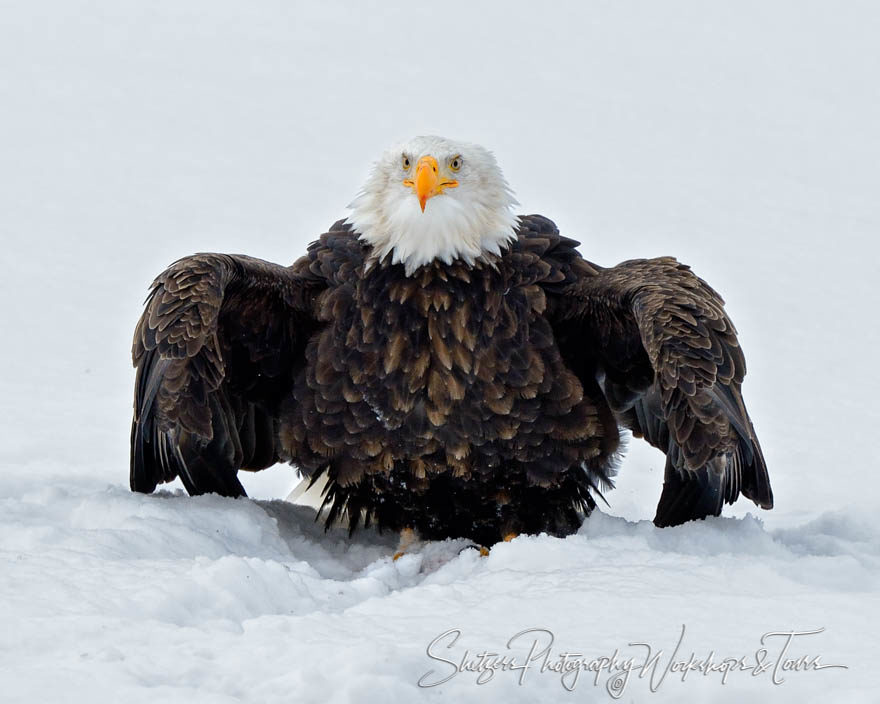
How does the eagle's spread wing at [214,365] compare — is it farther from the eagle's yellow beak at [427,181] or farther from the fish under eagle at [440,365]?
the eagle's yellow beak at [427,181]

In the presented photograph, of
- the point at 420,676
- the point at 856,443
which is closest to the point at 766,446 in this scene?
the point at 856,443

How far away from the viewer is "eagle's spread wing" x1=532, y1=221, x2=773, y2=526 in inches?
215

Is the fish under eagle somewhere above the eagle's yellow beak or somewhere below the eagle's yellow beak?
below

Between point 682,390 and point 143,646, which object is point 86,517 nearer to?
point 143,646

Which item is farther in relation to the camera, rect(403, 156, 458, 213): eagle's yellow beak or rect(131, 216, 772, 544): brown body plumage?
rect(403, 156, 458, 213): eagle's yellow beak

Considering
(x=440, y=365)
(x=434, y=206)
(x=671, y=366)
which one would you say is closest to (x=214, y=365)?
(x=440, y=365)

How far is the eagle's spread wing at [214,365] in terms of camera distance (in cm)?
564

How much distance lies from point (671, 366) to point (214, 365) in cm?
202

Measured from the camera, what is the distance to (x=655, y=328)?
216 inches

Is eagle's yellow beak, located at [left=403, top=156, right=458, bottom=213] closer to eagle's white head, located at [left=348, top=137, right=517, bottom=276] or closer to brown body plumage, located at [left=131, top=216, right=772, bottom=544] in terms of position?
eagle's white head, located at [left=348, top=137, right=517, bottom=276]

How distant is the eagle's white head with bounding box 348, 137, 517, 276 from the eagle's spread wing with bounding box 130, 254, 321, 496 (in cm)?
49

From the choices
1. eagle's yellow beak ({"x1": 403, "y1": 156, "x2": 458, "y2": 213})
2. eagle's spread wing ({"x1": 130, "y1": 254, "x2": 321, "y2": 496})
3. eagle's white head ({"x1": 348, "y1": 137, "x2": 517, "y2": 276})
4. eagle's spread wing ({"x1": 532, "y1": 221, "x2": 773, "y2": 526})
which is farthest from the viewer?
eagle's white head ({"x1": 348, "y1": 137, "x2": 517, "y2": 276})

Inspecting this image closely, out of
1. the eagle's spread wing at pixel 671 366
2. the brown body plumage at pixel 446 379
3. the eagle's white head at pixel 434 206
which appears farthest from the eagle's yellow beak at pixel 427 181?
the eagle's spread wing at pixel 671 366

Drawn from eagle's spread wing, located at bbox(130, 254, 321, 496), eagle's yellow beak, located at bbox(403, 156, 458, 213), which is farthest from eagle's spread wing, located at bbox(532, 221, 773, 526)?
eagle's spread wing, located at bbox(130, 254, 321, 496)
